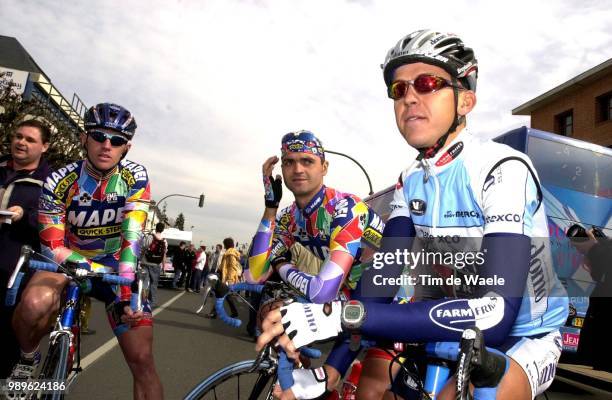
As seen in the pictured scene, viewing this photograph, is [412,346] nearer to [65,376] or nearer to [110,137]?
[65,376]

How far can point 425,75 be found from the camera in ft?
A: 6.09

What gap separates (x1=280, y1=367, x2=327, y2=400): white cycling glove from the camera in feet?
5.52

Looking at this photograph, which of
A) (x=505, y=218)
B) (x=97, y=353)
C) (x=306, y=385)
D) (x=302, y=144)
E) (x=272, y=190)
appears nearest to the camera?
(x=505, y=218)

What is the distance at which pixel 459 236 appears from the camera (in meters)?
1.73

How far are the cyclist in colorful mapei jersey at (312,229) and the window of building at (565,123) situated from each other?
30.2 meters

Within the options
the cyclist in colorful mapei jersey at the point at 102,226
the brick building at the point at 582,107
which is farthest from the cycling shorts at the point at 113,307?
the brick building at the point at 582,107

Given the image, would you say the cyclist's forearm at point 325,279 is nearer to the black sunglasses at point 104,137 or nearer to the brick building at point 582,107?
the black sunglasses at point 104,137

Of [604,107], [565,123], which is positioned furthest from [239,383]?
[565,123]

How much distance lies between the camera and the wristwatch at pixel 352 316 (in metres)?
1.33

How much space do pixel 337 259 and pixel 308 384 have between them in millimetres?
852

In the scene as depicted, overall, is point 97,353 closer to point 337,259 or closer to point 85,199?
point 85,199

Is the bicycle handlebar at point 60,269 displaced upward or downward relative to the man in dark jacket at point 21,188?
downward

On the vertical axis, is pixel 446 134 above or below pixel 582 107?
below

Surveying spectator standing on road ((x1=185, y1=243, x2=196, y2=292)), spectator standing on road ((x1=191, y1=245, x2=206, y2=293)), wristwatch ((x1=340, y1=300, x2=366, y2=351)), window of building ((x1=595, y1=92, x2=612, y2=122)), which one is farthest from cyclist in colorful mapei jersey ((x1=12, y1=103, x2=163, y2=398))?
window of building ((x1=595, y1=92, x2=612, y2=122))
